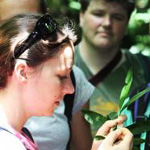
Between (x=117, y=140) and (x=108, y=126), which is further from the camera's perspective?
(x=108, y=126)

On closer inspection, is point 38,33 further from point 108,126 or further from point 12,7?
point 12,7

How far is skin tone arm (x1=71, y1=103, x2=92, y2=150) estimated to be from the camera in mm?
3297

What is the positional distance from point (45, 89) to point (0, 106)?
212 millimetres

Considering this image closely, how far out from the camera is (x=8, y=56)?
231 centimetres

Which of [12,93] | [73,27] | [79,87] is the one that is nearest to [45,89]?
[12,93]

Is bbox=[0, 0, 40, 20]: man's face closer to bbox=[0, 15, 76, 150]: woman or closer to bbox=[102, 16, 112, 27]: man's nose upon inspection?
bbox=[0, 15, 76, 150]: woman

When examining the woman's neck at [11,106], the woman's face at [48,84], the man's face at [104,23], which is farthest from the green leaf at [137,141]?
the man's face at [104,23]

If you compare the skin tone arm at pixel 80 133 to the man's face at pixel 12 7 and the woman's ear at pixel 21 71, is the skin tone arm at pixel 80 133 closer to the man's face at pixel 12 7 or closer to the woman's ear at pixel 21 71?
the man's face at pixel 12 7

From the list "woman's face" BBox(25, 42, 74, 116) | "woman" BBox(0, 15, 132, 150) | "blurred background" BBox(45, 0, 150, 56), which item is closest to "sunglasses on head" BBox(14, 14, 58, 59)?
"woman" BBox(0, 15, 132, 150)

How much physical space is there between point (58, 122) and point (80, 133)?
454 mm

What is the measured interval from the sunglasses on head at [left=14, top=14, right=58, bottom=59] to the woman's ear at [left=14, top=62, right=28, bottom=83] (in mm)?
41

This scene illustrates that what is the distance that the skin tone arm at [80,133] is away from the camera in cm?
330

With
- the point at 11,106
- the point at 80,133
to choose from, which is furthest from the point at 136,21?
the point at 11,106

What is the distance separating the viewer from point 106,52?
4242 mm
